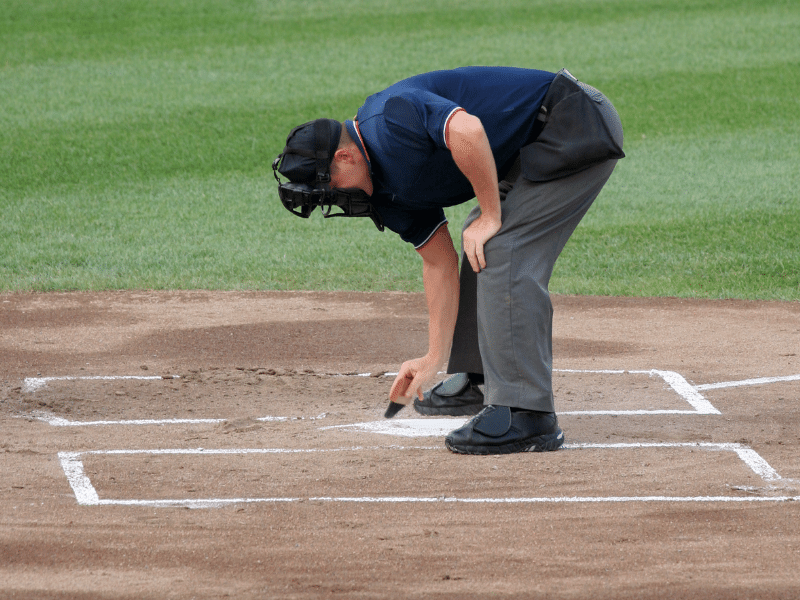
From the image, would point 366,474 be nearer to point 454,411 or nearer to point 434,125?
point 454,411

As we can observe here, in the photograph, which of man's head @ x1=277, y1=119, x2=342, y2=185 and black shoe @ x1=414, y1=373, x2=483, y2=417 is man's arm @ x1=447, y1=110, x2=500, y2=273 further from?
black shoe @ x1=414, y1=373, x2=483, y2=417

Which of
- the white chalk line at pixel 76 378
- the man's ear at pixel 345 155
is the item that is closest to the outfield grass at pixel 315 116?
the white chalk line at pixel 76 378

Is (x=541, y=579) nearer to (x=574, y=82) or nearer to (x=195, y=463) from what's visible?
(x=195, y=463)

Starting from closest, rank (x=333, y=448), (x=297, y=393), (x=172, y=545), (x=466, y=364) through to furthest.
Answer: (x=172, y=545) < (x=333, y=448) < (x=466, y=364) < (x=297, y=393)

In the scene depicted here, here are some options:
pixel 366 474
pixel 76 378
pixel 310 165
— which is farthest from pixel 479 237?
pixel 76 378

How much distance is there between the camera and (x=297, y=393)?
18.4 ft

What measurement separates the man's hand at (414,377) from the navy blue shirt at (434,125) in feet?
2.26

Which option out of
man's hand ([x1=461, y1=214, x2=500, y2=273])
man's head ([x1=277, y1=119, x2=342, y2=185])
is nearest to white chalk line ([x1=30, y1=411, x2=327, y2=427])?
man's hand ([x1=461, y1=214, x2=500, y2=273])

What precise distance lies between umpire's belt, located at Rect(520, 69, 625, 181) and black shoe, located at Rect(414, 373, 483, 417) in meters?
1.19

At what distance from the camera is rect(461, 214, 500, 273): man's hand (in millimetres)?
4344

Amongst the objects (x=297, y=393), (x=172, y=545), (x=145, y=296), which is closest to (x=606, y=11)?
(x=145, y=296)

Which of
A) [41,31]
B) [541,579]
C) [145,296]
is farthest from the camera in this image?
[41,31]

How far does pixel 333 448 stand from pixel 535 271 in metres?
1.10

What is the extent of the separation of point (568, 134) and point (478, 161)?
1.54 ft
